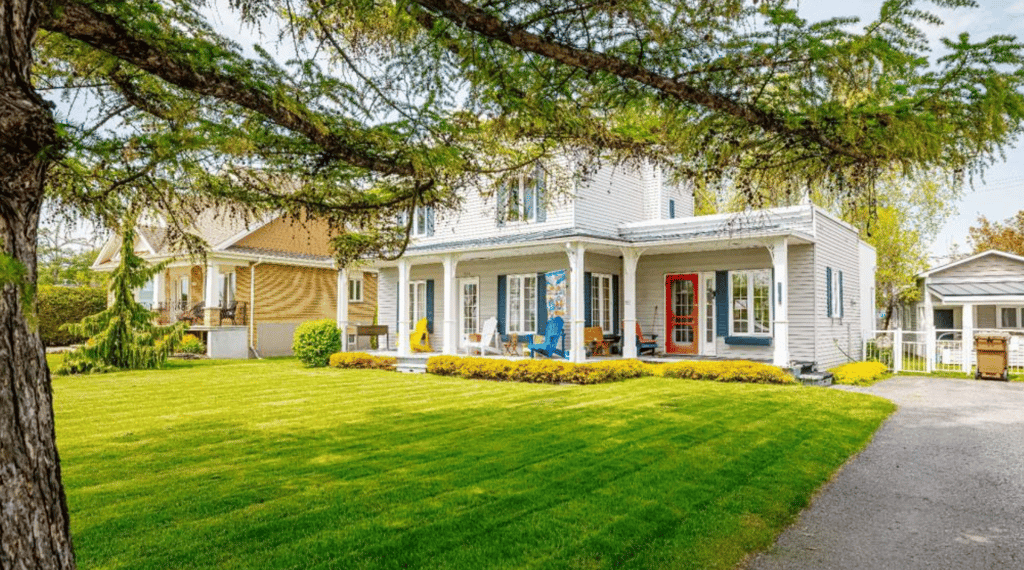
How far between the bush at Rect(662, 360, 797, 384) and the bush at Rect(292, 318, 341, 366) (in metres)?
10.3

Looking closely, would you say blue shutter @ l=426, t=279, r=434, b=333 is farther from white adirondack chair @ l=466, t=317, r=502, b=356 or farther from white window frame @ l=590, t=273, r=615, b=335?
white window frame @ l=590, t=273, r=615, b=335

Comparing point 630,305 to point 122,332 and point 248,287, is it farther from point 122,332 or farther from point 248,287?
point 248,287

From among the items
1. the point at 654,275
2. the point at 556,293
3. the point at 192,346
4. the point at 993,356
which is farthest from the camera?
the point at 192,346

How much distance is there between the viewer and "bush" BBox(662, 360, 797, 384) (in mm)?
13234

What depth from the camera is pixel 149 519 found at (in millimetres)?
4656

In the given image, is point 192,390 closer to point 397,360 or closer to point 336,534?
point 397,360

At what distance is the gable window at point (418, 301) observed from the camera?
68.0ft

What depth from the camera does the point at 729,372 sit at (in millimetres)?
13586

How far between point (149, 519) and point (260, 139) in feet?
9.79

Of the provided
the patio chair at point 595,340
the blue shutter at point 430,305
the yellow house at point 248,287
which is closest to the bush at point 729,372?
the patio chair at point 595,340

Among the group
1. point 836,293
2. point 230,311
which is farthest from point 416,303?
point 836,293

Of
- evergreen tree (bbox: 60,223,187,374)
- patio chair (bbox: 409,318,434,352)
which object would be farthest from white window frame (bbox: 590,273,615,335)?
evergreen tree (bbox: 60,223,187,374)

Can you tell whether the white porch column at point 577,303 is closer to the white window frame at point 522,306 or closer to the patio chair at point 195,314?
the white window frame at point 522,306

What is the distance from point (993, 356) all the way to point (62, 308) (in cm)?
3188
